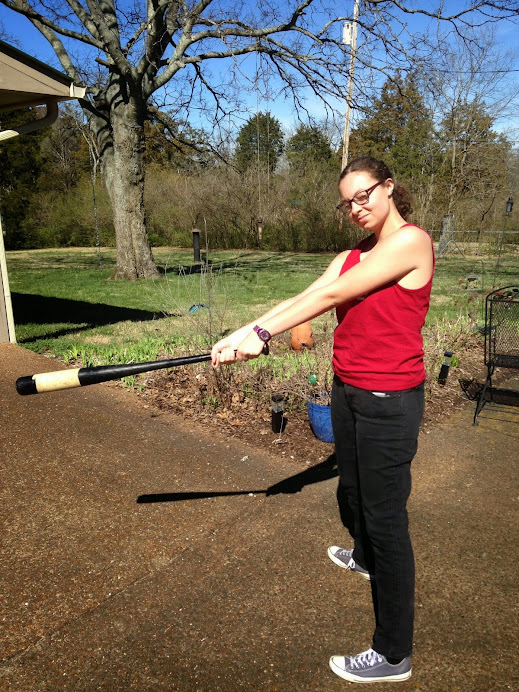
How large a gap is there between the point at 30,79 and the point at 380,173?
17.0ft

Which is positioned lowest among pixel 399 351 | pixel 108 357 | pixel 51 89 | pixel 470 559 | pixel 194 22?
pixel 470 559

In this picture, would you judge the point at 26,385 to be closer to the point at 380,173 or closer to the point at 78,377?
the point at 78,377

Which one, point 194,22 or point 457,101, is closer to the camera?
point 194,22

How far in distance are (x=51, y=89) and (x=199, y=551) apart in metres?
5.34

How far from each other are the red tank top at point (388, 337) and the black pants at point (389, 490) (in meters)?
0.06

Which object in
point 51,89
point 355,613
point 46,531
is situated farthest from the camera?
point 51,89

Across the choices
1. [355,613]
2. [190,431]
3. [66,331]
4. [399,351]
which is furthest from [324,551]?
[66,331]

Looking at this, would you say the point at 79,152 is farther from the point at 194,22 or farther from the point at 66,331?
the point at 66,331

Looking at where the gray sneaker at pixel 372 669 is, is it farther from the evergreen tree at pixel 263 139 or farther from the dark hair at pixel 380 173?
the evergreen tree at pixel 263 139

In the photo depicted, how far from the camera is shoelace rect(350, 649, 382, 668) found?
1.92 m

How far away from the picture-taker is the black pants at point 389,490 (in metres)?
1.78

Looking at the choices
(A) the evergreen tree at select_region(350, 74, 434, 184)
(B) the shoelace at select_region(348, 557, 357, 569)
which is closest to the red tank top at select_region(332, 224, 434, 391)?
(B) the shoelace at select_region(348, 557, 357, 569)

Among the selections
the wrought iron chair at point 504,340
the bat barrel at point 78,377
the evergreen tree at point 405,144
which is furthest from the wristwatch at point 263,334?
the evergreen tree at point 405,144

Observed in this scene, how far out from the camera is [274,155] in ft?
107
